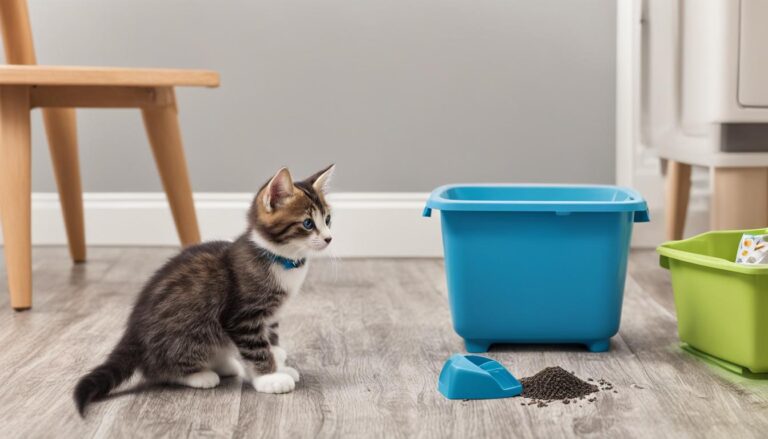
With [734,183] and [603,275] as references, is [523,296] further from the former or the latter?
[734,183]

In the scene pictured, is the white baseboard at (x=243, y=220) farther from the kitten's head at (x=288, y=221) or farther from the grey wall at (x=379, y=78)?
the kitten's head at (x=288, y=221)

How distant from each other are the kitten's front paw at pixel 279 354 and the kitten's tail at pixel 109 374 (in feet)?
0.70

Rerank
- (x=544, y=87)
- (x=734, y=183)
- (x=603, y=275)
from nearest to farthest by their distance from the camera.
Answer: (x=603, y=275) → (x=734, y=183) → (x=544, y=87)

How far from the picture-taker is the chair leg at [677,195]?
2.46m

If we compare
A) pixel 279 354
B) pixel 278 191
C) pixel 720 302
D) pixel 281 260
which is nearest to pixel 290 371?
pixel 279 354

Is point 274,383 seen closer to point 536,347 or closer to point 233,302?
point 233,302

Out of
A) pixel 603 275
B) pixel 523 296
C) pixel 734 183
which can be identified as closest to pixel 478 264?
pixel 523 296

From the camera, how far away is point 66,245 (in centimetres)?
285

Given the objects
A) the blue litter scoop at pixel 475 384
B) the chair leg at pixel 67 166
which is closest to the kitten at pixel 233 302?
the blue litter scoop at pixel 475 384

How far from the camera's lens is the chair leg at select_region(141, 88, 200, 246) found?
7.36ft

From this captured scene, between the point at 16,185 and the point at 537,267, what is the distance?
3.65ft

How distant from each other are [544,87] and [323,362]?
136 cm

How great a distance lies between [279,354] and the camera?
5.18 ft

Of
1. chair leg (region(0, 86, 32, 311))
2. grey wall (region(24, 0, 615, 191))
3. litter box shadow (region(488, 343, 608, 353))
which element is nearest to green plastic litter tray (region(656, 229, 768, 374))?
litter box shadow (region(488, 343, 608, 353))
